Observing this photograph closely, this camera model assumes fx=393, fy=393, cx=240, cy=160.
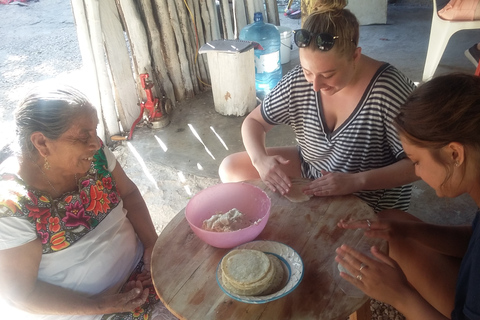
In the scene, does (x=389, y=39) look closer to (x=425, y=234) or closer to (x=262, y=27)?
(x=262, y=27)

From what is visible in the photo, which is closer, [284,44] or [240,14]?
[240,14]

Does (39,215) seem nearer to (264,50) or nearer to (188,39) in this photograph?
(188,39)

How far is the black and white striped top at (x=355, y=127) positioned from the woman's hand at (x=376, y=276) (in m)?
0.68

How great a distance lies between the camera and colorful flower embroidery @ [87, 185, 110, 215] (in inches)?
65.3

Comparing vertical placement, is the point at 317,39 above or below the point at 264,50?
above

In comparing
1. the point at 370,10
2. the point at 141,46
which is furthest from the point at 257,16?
the point at 370,10

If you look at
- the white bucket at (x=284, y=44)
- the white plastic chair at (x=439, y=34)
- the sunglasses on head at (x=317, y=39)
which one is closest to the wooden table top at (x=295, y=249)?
the sunglasses on head at (x=317, y=39)

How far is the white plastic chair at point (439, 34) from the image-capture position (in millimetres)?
4250

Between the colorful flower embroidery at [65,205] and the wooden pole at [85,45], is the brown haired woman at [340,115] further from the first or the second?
the wooden pole at [85,45]

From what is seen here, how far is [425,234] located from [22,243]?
1.54 meters

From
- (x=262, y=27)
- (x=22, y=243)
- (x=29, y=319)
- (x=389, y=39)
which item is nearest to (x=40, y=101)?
(x=22, y=243)

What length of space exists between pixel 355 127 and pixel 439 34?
11.0 feet

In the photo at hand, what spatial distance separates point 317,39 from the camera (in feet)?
5.40

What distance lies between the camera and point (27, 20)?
8500 mm
